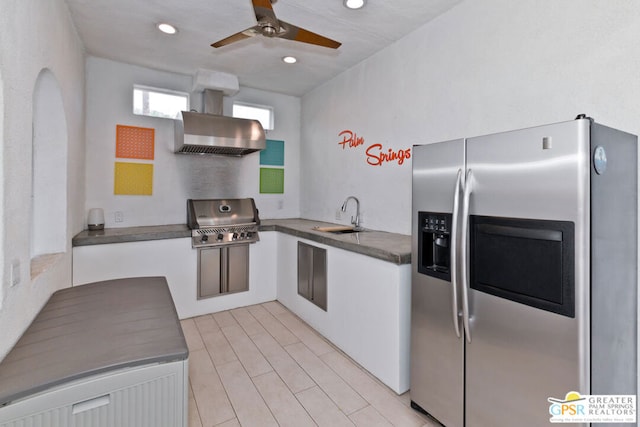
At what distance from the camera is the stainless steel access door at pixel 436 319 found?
1.58 m

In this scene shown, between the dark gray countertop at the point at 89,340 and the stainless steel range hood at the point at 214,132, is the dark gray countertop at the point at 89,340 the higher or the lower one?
the lower one

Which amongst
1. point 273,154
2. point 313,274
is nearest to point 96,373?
point 313,274

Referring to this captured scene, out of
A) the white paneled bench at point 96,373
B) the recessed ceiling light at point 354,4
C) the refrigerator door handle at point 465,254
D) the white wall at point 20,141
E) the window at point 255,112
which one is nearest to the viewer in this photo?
the white paneled bench at point 96,373

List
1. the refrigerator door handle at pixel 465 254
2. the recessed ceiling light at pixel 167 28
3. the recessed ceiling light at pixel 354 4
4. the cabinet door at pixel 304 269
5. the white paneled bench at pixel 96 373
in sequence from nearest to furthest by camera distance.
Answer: the white paneled bench at pixel 96 373
the refrigerator door handle at pixel 465 254
the recessed ceiling light at pixel 354 4
the recessed ceiling light at pixel 167 28
the cabinet door at pixel 304 269

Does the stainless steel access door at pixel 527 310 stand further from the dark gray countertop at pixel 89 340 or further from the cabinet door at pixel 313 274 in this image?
the cabinet door at pixel 313 274

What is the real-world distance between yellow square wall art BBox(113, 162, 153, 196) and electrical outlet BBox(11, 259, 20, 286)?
2.30m

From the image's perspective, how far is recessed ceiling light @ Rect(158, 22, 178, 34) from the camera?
2533 mm

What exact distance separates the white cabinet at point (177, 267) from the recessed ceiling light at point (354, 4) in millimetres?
2380

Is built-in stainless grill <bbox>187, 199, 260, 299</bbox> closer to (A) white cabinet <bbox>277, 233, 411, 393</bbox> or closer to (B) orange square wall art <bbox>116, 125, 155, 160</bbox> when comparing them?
(B) orange square wall art <bbox>116, 125, 155, 160</bbox>

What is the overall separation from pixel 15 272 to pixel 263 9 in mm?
1740

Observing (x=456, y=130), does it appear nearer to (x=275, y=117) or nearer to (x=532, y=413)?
(x=532, y=413)

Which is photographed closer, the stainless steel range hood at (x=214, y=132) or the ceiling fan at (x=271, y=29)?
the ceiling fan at (x=271, y=29)

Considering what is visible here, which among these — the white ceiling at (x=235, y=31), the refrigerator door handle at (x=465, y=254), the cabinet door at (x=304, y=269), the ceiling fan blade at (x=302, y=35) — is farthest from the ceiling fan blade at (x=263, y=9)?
the cabinet door at (x=304, y=269)

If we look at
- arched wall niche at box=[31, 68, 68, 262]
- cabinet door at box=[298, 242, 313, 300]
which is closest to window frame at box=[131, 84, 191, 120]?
arched wall niche at box=[31, 68, 68, 262]
